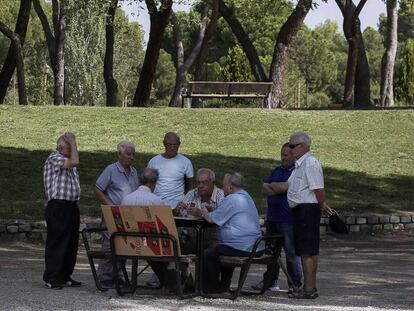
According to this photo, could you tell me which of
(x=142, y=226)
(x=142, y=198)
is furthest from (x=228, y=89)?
(x=142, y=226)

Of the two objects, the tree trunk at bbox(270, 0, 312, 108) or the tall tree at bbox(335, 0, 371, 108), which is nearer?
the tree trunk at bbox(270, 0, 312, 108)

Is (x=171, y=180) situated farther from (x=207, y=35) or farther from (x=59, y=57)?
(x=59, y=57)

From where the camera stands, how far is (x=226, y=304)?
11.2 m

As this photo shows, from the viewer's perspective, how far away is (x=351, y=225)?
2012 centimetres

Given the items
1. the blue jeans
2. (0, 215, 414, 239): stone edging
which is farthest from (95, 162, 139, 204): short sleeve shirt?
(0, 215, 414, 239): stone edging

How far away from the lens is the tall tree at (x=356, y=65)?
33.6 metres

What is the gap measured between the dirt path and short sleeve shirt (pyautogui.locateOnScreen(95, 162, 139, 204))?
1086 mm

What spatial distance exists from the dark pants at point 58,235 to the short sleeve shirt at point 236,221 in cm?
167

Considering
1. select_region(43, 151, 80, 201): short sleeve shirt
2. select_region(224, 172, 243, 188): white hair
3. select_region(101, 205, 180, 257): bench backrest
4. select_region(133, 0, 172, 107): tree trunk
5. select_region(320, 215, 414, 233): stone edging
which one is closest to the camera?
select_region(101, 205, 180, 257): bench backrest

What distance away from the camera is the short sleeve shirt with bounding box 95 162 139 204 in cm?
1239

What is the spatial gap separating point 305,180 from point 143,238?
1821mm

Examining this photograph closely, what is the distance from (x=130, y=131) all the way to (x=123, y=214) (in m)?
16.3

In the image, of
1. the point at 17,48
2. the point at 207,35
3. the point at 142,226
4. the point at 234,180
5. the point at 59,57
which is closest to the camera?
the point at 142,226

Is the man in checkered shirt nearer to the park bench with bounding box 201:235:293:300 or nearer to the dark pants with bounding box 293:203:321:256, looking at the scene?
the park bench with bounding box 201:235:293:300
